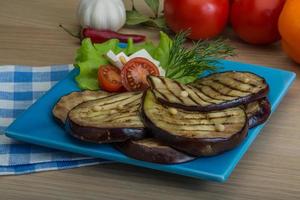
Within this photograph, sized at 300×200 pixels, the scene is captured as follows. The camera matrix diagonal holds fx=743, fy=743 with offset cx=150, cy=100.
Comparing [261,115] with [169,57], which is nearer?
[261,115]

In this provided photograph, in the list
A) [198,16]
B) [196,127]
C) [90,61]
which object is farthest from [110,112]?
[198,16]

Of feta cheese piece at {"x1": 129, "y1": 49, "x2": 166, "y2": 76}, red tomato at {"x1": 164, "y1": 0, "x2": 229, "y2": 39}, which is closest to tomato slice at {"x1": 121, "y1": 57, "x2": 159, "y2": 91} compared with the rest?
feta cheese piece at {"x1": 129, "y1": 49, "x2": 166, "y2": 76}

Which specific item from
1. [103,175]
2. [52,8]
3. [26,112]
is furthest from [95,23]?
[103,175]

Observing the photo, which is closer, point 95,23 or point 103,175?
point 103,175

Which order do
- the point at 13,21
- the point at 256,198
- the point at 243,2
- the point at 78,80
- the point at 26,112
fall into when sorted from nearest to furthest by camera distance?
the point at 256,198 → the point at 26,112 → the point at 78,80 → the point at 243,2 → the point at 13,21

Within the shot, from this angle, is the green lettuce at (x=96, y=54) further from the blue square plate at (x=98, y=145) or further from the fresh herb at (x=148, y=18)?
the fresh herb at (x=148, y=18)

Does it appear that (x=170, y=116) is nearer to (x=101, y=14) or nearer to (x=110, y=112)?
(x=110, y=112)

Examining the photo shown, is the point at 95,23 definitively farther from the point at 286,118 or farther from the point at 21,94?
the point at 286,118

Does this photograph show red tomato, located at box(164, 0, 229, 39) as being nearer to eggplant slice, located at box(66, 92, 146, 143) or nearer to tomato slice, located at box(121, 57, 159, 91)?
tomato slice, located at box(121, 57, 159, 91)
